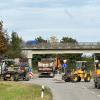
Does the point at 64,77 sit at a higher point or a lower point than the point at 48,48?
lower

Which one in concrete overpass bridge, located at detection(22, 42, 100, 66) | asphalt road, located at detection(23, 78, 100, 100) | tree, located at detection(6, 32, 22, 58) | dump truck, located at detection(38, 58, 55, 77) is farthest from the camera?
concrete overpass bridge, located at detection(22, 42, 100, 66)

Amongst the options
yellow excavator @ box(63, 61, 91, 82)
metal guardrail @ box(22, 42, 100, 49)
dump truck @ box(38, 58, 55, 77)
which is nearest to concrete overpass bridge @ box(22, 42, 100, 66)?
metal guardrail @ box(22, 42, 100, 49)

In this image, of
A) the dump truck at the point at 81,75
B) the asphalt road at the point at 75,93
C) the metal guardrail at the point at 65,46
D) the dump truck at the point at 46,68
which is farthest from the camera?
the metal guardrail at the point at 65,46

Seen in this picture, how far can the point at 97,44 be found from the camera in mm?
128000

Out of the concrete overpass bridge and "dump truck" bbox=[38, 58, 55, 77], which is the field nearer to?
"dump truck" bbox=[38, 58, 55, 77]

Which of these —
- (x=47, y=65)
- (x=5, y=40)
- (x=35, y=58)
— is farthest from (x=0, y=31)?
(x=35, y=58)

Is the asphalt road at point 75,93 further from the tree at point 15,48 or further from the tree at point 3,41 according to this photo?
the tree at point 15,48

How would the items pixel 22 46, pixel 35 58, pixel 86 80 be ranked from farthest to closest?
1. pixel 35 58
2. pixel 22 46
3. pixel 86 80

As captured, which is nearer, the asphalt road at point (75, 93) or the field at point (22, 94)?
the field at point (22, 94)

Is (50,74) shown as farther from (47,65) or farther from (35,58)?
(35,58)

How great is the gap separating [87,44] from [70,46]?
165 inches

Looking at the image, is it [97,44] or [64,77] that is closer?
[64,77]

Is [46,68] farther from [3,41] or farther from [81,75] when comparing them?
[81,75]

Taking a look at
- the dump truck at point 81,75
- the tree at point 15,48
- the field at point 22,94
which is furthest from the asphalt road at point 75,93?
the tree at point 15,48
